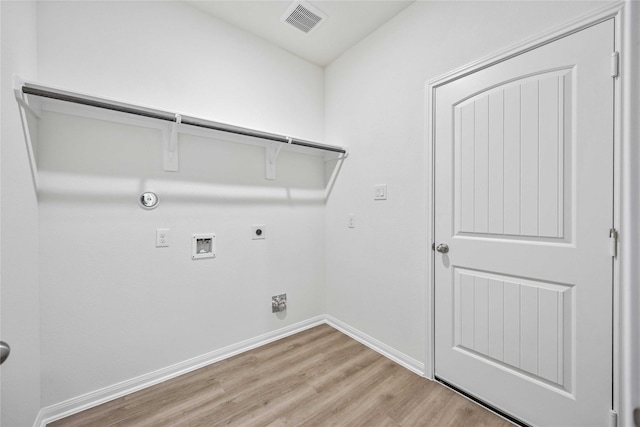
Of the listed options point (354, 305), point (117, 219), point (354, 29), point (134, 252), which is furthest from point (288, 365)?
point (354, 29)

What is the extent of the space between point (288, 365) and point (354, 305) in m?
0.75

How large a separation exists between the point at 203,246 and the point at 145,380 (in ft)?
3.00

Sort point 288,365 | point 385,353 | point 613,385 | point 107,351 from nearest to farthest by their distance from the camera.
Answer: point 613,385 → point 107,351 → point 288,365 → point 385,353

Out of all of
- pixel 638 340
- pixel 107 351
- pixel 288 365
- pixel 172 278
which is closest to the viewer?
pixel 638 340

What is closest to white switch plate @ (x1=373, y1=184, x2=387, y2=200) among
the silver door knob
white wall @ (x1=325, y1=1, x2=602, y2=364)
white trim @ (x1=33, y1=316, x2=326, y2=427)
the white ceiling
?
white wall @ (x1=325, y1=1, x2=602, y2=364)

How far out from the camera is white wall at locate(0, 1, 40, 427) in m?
0.96

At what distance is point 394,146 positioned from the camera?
1.93 meters

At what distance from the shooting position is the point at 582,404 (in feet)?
3.78

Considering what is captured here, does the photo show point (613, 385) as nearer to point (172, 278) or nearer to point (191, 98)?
point (172, 278)

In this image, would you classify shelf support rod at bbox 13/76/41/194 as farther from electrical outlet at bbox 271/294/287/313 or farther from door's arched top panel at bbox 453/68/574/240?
door's arched top panel at bbox 453/68/574/240

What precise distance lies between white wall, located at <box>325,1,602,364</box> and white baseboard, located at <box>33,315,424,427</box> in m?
0.07

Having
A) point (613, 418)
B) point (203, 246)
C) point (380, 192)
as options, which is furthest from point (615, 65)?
point (203, 246)

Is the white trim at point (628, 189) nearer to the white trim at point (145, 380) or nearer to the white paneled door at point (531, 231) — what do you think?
the white paneled door at point (531, 231)

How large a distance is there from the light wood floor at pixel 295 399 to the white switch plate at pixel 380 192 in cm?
126
